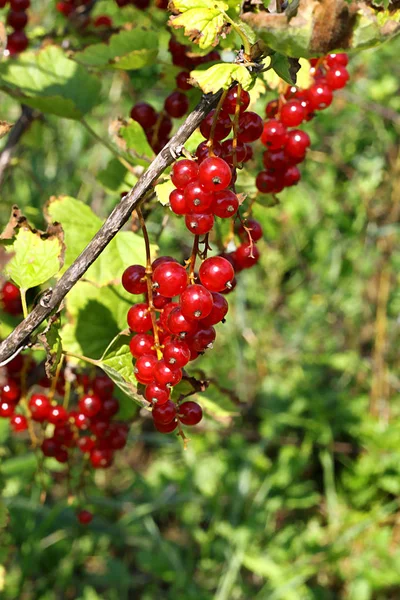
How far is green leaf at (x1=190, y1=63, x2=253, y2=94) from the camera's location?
24.9 inches

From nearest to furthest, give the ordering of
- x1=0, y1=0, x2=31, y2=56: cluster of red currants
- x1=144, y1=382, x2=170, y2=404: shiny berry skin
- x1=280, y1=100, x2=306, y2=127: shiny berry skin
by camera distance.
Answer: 1. x1=144, y1=382, x2=170, y2=404: shiny berry skin
2. x1=280, y1=100, x2=306, y2=127: shiny berry skin
3. x1=0, y1=0, x2=31, y2=56: cluster of red currants

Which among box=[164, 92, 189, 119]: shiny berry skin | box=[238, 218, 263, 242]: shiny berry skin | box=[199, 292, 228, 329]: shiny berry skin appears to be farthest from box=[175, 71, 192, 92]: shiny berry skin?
box=[199, 292, 228, 329]: shiny berry skin

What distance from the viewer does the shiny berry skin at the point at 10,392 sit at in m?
1.05

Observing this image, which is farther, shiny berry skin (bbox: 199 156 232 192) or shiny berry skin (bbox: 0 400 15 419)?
shiny berry skin (bbox: 0 400 15 419)

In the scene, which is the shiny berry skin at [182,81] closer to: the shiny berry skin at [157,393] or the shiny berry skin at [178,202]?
the shiny berry skin at [178,202]

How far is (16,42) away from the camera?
4.54ft

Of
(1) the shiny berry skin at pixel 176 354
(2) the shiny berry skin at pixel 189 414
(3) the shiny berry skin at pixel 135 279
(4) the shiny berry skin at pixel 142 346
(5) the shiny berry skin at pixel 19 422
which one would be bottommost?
(5) the shiny berry skin at pixel 19 422

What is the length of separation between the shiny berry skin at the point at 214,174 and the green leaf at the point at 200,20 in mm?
125

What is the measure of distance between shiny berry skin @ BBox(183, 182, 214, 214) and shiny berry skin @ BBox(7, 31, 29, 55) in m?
0.93

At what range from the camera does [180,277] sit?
0.71 meters

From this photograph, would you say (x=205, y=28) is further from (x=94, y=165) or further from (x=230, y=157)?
(x=94, y=165)

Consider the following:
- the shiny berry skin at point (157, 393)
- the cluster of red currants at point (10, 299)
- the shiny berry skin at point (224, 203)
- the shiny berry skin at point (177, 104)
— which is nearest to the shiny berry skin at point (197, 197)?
the shiny berry skin at point (224, 203)

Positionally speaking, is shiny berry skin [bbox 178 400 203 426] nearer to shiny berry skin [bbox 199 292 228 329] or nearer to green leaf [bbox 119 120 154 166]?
shiny berry skin [bbox 199 292 228 329]

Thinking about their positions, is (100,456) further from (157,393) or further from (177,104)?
(177,104)
